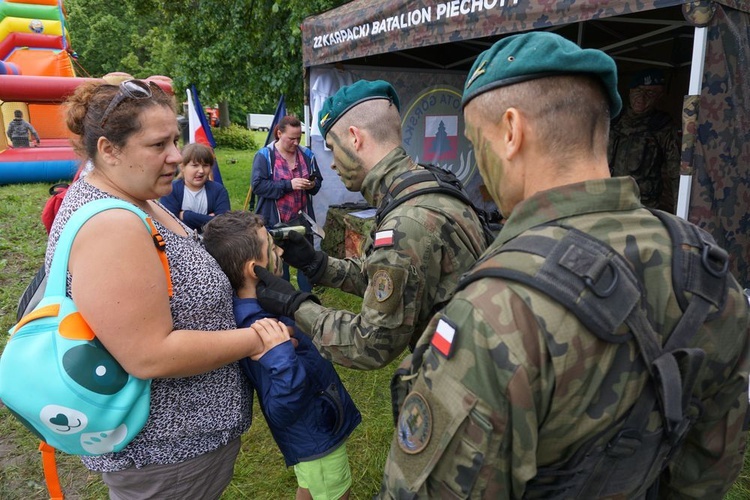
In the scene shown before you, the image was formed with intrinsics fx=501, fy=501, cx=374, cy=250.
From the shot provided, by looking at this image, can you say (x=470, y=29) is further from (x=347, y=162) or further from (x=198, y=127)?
(x=198, y=127)

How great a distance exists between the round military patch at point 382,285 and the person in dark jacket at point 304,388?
391 mm

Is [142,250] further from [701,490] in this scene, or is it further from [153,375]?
[701,490]

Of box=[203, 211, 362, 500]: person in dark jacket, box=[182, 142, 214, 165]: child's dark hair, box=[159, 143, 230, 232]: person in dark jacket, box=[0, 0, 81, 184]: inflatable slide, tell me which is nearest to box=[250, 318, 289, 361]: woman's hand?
box=[203, 211, 362, 500]: person in dark jacket

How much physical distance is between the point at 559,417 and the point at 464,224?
3.02ft

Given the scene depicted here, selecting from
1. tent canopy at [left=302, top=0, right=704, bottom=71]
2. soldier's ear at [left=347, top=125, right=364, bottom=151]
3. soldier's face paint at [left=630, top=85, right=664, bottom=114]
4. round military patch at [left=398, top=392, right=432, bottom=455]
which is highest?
tent canopy at [left=302, top=0, right=704, bottom=71]

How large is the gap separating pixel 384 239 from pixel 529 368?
2.80 feet

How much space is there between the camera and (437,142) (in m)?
6.45

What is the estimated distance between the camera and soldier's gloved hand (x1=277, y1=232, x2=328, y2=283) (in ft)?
7.49

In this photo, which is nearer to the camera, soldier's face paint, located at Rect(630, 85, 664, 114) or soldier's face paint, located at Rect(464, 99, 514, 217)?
soldier's face paint, located at Rect(464, 99, 514, 217)

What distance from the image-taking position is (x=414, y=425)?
3.31ft

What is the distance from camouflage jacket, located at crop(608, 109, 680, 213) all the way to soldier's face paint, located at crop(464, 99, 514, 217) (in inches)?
179

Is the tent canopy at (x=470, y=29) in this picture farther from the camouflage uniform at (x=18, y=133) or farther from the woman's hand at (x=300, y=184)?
the camouflage uniform at (x=18, y=133)

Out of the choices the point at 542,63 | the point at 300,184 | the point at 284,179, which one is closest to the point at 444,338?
the point at 542,63

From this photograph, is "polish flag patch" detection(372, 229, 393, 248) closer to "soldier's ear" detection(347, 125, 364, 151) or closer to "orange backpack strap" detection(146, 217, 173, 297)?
"soldier's ear" detection(347, 125, 364, 151)
